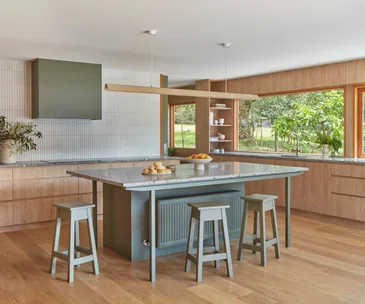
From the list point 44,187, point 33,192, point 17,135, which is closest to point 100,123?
point 17,135

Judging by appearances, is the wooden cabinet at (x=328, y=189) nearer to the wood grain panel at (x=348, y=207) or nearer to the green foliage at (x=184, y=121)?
the wood grain panel at (x=348, y=207)

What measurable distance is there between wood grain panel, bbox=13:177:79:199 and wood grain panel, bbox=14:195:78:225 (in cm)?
7

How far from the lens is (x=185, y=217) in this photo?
4105mm

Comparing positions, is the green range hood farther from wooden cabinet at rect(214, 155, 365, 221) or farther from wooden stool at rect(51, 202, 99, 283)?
wooden cabinet at rect(214, 155, 365, 221)

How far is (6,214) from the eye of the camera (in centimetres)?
507

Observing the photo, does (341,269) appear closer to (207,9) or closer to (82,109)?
(207,9)

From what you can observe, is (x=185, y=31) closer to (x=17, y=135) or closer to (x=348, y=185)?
(x=17, y=135)

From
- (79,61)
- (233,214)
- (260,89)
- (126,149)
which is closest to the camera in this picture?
(233,214)

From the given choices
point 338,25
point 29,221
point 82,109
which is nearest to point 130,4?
point 338,25

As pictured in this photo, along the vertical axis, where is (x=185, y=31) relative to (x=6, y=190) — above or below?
above

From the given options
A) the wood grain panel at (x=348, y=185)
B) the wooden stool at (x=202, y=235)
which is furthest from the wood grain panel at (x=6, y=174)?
the wood grain panel at (x=348, y=185)

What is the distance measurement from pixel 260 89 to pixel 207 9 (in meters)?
3.91

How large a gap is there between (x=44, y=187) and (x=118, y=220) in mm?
1683

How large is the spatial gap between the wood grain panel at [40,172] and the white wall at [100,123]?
61 cm
